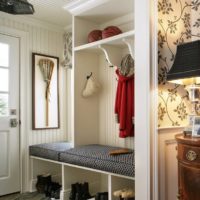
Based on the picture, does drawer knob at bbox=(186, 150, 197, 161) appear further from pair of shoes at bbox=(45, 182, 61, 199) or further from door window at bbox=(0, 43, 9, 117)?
door window at bbox=(0, 43, 9, 117)

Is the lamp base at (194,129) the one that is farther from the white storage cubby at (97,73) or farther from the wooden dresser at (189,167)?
the white storage cubby at (97,73)

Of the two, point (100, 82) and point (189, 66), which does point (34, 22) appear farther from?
point (189, 66)

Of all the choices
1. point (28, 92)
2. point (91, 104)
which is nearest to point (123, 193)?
point (91, 104)

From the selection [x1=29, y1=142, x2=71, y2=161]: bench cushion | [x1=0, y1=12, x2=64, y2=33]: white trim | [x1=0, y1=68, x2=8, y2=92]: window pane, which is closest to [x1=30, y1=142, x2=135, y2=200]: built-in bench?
[x1=29, y1=142, x2=71, y2=161]: bench cushion

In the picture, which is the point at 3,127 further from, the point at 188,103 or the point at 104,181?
the point at 188,103

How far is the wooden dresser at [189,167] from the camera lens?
1.44 meters

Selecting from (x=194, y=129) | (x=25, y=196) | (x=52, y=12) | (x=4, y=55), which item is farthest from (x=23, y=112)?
(x=194, y=129)

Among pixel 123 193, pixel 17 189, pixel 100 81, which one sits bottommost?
pixel 17 189

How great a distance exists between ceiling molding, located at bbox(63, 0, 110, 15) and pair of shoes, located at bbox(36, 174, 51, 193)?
2.10 m

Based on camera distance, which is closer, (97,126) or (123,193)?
(123,193)

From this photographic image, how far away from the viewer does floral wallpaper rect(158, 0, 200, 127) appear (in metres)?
1.85

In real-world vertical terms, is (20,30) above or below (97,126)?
above

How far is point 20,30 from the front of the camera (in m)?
3.30

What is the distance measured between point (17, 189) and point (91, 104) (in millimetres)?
1462
